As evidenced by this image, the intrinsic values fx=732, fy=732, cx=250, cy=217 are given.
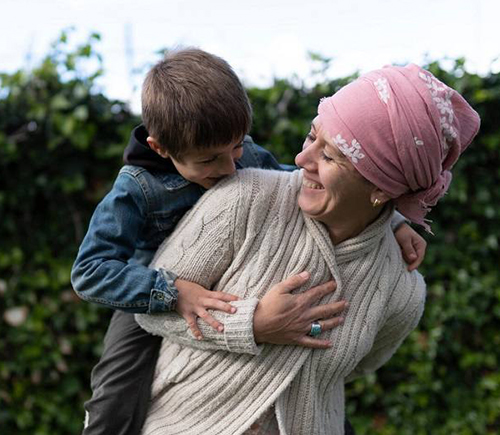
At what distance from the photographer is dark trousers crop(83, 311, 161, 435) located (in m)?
2.43

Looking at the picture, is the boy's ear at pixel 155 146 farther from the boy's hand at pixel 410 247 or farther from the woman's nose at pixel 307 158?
the boy's hand at pixel 410 247

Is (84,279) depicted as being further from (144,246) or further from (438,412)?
(438,412)

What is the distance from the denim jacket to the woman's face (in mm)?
380

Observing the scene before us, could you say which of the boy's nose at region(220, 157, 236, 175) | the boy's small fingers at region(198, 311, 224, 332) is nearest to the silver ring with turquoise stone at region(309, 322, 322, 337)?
the boy's small fingers at region(198, 311, 224, 332)

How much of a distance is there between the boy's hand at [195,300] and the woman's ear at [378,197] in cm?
51

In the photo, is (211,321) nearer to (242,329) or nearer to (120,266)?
(242,329)

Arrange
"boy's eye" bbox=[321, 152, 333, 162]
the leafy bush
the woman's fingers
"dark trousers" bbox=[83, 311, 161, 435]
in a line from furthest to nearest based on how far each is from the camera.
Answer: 1. the leafy bush
2. "dark trousers" bbox=[83, 311, 161, 435]
3. the woman's fingers
4. "boy's eye" bbox=[321, 152, 333, 162]

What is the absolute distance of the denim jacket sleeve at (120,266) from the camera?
2.21 metres

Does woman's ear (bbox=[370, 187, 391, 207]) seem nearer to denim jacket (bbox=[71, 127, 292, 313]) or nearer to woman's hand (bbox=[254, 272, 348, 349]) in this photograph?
woman's hand (bbox=[254, 272, 348, 349])

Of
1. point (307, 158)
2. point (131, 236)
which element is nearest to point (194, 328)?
point (131, 236)

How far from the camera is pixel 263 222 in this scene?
2252 mm

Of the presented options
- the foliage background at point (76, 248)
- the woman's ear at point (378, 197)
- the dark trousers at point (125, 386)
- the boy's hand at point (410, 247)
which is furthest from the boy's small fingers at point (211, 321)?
the foliage background at point (76, 248)

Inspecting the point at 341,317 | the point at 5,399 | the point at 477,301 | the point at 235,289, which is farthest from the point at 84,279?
the point at 477,301

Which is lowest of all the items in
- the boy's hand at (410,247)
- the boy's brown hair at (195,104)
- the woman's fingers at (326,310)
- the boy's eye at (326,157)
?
the woman's fingers at (326,310)
